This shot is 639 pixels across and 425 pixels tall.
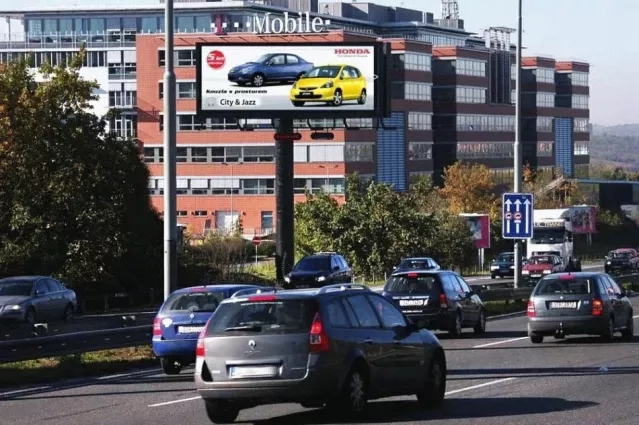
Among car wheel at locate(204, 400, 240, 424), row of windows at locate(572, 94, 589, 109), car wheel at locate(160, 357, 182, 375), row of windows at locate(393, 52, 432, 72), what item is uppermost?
row of windows at locate(393, 52, 432, 72)

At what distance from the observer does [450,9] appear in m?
160

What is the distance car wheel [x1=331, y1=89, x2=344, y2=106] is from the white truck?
610 inches

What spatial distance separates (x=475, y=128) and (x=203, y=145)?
111 ft

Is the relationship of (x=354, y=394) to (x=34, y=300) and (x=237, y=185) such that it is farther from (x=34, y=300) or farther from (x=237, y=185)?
(x=237, y=185)

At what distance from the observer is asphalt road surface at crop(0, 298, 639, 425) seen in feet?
53.2

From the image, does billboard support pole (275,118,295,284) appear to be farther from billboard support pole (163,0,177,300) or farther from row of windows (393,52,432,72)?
row of windows (393,52,432,72)

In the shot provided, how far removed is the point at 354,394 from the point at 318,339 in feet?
2.80

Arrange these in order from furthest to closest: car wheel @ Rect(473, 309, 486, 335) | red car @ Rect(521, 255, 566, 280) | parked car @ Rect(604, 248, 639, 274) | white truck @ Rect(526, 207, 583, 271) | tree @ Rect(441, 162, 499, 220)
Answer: tree @ Rect(441, 162, 499, 220) → parked car @ Rect(604, 248, 639, 274) → white truck @ Rect(526, 207, 583, 271) → red car @ Rect(521, 255, 566, 280) → car wheel @ Rect(473, 309, 486, 335)

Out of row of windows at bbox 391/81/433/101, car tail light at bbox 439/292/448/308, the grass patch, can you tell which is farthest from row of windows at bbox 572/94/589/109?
the grass patch

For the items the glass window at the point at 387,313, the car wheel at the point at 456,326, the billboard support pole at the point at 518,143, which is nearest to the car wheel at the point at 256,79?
the billboard support pole at the point at 518,143

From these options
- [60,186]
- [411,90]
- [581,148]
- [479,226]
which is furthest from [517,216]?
[581,148]

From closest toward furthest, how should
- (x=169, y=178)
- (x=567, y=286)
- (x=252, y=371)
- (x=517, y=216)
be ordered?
(x=252, y=371) → (x=169, y=178) → (x=567, y=286) → (x=517, y=216)

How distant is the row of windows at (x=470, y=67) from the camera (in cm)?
13038

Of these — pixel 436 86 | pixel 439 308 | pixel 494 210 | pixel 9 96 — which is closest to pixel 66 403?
pixel 439 308
